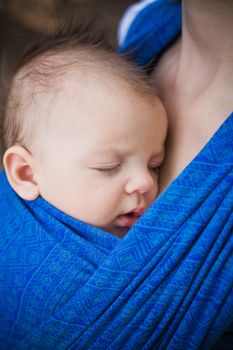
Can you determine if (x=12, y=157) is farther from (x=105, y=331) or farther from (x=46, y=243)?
(x=105, y=331)

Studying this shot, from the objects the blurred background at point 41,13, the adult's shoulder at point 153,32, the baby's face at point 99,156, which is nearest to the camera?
the baby's face at point 99,156

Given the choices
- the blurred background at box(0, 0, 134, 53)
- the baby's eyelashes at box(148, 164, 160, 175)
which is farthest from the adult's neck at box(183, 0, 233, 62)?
the blurred background at box(0, 0, 134, 53)

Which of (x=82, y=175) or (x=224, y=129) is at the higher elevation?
(x=224, y=129)

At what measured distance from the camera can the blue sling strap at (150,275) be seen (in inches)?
34.3

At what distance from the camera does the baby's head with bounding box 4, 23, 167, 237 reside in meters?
1.02

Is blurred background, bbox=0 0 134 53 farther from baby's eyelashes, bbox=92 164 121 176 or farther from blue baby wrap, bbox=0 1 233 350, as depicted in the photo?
blue baby wrap, bbox=0 1 233 350

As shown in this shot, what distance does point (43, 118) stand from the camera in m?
1.05

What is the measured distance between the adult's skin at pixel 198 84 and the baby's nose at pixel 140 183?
0.26 feet

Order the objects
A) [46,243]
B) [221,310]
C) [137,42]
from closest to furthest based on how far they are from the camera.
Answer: [221,310] → [46,243] → [137,42]

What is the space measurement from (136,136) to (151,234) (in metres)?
0.24

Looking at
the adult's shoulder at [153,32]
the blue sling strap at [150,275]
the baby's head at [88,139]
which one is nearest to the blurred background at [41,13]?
the adult's shoulder at [153,32]

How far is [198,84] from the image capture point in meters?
1.15

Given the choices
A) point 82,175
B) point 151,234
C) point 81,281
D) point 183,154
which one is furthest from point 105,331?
point 183,154

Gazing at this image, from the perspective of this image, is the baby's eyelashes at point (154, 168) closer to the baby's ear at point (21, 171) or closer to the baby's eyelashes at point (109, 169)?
the baby's eyelashes at point (109, 169)
